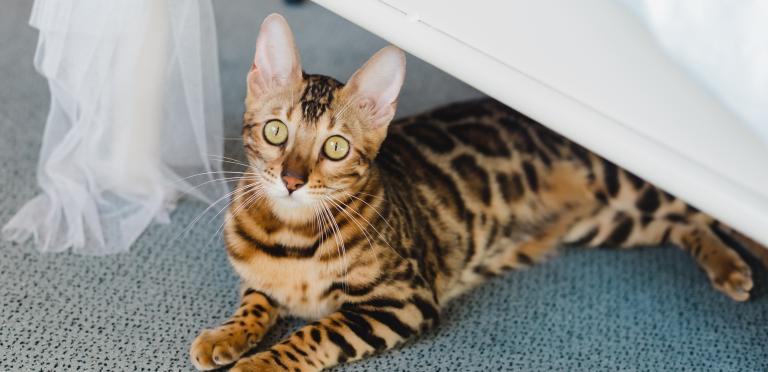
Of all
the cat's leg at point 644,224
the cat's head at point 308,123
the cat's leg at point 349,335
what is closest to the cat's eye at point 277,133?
the cat's head at point 308,123

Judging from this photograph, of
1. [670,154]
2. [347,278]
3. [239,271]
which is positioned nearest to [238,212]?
[239,271]

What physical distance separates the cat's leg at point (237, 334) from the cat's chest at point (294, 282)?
23 millimetres

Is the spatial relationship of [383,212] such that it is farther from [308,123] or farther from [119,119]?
[119,119]

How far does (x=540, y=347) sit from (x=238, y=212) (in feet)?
1.75

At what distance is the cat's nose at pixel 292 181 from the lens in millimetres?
1157

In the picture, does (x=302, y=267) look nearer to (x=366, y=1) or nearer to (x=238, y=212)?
(x=238, y=212)

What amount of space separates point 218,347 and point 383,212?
32 centimetres

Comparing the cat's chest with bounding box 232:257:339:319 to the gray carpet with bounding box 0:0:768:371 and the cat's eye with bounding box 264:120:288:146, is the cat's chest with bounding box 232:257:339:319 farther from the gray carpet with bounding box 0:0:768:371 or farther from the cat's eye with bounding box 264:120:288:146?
the cat's eye with bounding box 264:120:288:146

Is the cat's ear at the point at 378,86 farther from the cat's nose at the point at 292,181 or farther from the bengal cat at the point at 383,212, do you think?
the cat's nose at the point at 292,181

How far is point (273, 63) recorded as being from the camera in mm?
1234

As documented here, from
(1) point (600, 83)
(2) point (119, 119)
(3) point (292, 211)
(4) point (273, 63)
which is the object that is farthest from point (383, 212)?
(2) point (119, 119)

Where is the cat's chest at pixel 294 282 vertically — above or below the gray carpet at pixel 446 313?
above

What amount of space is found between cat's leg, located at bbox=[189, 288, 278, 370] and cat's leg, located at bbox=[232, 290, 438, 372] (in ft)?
0.13

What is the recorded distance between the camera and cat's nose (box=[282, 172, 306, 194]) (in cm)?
116
